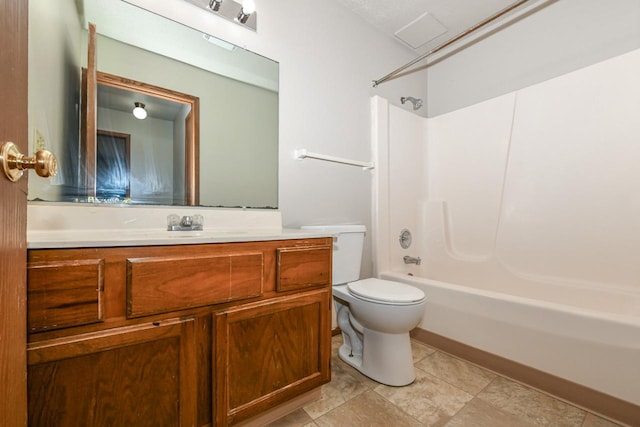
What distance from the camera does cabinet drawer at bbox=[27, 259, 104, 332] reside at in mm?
681

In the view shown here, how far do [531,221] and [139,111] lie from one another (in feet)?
8.03

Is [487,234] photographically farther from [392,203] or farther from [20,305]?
[20,305]

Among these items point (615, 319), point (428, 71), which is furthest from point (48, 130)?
point (428, 71)

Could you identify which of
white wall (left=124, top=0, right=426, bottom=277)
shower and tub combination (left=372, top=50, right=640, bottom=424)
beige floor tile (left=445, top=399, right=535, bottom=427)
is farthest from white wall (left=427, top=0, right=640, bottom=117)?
beige floor tile (left=445, top=399, right=535, bottom=427)

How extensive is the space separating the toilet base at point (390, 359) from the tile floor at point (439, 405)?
0.04 metres

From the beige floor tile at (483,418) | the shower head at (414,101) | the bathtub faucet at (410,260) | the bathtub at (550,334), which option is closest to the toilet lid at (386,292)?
the bathtub at (550,334)

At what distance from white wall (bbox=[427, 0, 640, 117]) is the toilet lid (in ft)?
5.89

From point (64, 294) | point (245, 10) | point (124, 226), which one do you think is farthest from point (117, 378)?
point (245, 10)

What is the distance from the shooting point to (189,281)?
906 mm

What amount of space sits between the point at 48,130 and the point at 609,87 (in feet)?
9.29

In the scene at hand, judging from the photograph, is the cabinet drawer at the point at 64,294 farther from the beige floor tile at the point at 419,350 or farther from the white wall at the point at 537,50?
the white wall at the point at 537,50

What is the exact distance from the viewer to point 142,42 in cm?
131

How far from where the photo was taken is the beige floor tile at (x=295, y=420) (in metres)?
1.19

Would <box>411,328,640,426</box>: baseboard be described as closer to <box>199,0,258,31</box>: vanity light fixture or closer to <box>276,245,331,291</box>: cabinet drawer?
<box>276,245,331,291</box>: cabinet drawer
